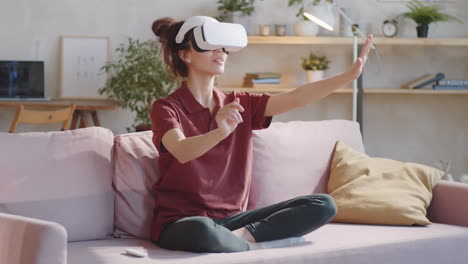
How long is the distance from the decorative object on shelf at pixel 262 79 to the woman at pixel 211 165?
2.57m

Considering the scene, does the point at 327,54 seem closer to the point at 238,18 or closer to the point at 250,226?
the point at 238,18

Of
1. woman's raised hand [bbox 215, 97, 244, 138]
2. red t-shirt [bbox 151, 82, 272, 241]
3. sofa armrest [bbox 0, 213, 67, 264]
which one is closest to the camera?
sofa armrest [bbox 0, 213, 67, 264]

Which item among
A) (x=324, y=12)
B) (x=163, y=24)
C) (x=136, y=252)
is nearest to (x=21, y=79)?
(x=324, y=12)

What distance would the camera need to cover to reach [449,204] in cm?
274

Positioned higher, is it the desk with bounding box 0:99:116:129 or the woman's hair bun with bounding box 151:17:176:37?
the woman's hair bun with bounding box 151:17:176:37

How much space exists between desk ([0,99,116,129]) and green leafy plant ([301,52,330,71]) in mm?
1437

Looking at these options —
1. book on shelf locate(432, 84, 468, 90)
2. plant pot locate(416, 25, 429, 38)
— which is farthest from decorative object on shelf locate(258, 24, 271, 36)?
book on shelf locate(432, 84, 468, 90)

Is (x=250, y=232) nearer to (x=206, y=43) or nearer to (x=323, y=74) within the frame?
(x=206, y=43)

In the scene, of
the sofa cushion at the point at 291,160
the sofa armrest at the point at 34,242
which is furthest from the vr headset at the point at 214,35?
the sofa armrest at the point at 34,242

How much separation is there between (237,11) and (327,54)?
81cm

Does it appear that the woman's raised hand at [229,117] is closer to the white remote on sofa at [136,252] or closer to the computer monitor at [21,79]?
the white remote on sofa at [136,252]

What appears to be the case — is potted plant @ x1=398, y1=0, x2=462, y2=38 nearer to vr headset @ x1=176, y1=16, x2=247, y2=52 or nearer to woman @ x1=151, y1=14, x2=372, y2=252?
woman @ x1=151, y1=14, x2=372, y2=252

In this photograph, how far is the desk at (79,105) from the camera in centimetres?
493

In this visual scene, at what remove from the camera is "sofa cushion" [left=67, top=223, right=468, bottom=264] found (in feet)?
7.04
